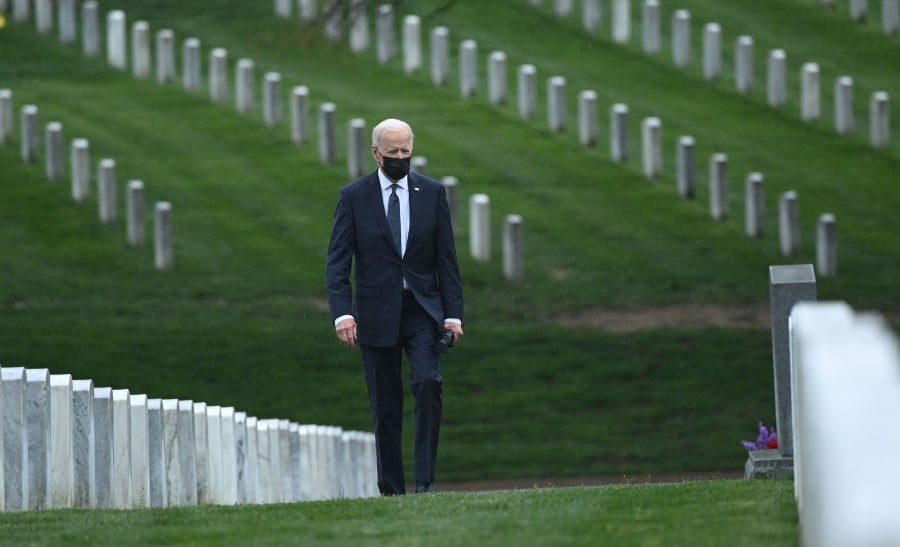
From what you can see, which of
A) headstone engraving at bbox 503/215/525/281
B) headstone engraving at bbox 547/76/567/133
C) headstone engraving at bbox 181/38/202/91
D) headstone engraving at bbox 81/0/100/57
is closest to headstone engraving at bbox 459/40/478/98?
headstone engraving at bbox 547/76/567/133

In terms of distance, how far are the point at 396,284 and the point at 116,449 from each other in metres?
1.53

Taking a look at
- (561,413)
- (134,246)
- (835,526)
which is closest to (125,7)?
(134,246)

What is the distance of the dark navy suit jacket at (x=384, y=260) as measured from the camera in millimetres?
8953

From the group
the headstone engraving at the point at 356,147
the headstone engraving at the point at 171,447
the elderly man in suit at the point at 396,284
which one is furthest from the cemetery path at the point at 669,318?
the elderly man in suit at the point at 396,284

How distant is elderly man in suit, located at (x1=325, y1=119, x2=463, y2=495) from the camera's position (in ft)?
29.3

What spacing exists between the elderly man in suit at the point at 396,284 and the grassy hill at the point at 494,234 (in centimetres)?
644

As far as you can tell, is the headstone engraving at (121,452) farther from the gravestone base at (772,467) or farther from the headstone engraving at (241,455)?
the gravestone base at (772,467)

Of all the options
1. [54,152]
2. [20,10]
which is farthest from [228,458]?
[20,10]

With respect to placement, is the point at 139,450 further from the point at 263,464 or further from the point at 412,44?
the point at 412,44

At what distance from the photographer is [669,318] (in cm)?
1933

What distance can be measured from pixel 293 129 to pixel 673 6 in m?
8.94

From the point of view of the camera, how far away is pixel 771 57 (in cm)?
2650

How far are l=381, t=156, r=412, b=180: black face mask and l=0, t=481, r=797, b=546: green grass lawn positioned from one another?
1642 mm

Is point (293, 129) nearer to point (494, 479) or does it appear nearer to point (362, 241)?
point (494, 479)
